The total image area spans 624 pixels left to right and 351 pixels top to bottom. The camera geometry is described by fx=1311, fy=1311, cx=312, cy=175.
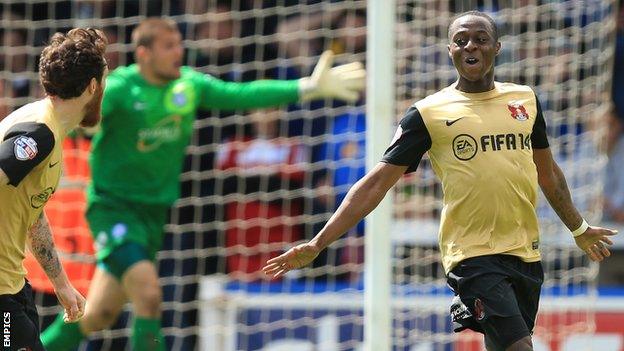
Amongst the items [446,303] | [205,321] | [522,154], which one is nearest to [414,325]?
[446,303]

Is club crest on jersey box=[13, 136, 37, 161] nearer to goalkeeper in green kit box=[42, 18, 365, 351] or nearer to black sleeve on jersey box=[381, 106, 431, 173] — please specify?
black sleeve on jersey box=[381, 106, 431, 173]

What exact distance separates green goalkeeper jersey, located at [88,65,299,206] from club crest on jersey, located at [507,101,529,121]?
3.08 meters

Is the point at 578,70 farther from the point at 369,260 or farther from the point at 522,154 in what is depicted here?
the point at 522,154

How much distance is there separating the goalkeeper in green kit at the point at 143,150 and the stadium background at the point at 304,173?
78 cm

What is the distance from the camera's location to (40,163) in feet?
16.3

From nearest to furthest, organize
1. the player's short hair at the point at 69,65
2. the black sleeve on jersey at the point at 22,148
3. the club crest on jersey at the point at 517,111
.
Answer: the black sleeve on jersey at the point at 22,148 → the player's short hair at the point at 69,65 → the club crest on jersey at the point at 517,111

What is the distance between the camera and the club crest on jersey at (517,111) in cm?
541

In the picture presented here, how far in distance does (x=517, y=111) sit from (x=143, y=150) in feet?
11.6

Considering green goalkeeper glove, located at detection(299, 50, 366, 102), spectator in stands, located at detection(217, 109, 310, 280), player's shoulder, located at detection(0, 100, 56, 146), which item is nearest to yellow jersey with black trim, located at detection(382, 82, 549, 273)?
player's shoulder, located at detection(0, 100, 56, 146)

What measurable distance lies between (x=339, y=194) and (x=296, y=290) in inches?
33.5

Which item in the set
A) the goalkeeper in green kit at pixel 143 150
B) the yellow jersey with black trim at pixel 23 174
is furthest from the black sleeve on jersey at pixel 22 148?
the goalkeeper in green kit at pixel 143 150

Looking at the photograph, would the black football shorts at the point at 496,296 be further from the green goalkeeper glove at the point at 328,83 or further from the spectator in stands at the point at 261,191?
the spectator in stands at the point at 261,191

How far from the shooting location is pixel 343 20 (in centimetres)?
971

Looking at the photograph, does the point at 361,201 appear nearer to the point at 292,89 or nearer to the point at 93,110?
the point at 93,110
